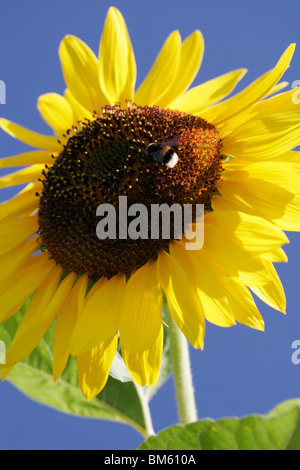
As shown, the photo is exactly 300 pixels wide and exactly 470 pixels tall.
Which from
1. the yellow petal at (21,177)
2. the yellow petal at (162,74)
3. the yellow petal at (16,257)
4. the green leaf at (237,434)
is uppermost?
the yellow petal at (162,74)

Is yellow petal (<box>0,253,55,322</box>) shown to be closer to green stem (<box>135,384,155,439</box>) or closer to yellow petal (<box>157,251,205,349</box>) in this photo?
yellow petal (<box>157,251,205,349</box>)

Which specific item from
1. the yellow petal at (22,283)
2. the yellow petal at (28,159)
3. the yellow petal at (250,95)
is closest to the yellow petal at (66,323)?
the yellow petal at (22,283)

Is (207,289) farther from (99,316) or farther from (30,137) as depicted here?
(30,137)

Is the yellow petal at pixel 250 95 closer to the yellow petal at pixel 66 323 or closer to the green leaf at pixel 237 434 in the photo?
A: the yellow petal at pixel 66 323

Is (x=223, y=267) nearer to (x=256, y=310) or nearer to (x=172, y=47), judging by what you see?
(x=256, y=310)

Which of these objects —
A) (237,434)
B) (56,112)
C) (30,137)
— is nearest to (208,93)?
(56,112)

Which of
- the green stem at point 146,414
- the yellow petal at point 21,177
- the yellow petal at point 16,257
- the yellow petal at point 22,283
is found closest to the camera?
the yellow petal at point 22,283

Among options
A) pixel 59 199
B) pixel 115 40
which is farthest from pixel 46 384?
pixel 115 40
